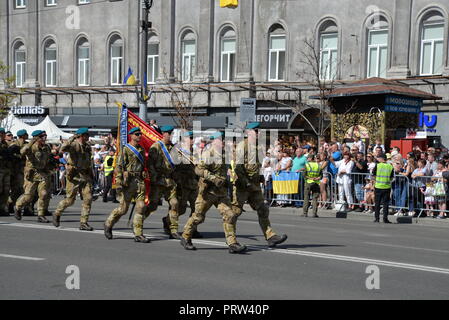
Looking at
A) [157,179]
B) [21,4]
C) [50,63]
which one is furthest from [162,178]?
[21,4]

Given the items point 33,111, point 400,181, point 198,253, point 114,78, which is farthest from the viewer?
point 33,111

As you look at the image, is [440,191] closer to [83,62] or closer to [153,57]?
[153,57]

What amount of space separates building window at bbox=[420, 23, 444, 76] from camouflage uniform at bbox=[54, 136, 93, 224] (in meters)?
18.3

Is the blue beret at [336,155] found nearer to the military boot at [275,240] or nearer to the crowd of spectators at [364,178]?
the crowd of spectators at [364,178]

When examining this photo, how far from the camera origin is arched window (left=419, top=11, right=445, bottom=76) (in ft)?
90.0

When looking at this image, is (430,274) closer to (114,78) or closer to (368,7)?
(368,7)

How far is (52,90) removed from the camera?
3994 centimetres

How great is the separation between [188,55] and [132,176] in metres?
24.1

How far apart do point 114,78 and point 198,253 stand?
28504mm

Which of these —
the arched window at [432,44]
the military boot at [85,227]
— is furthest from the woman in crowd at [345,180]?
the arched window at [432,44]

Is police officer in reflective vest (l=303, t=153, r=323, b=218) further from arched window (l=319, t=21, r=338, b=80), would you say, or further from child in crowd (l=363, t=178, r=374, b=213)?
arched window (l=319, t=21, r=338, b=80)

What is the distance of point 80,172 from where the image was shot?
13156 millimetres

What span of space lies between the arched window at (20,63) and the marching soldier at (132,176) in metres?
31.6
